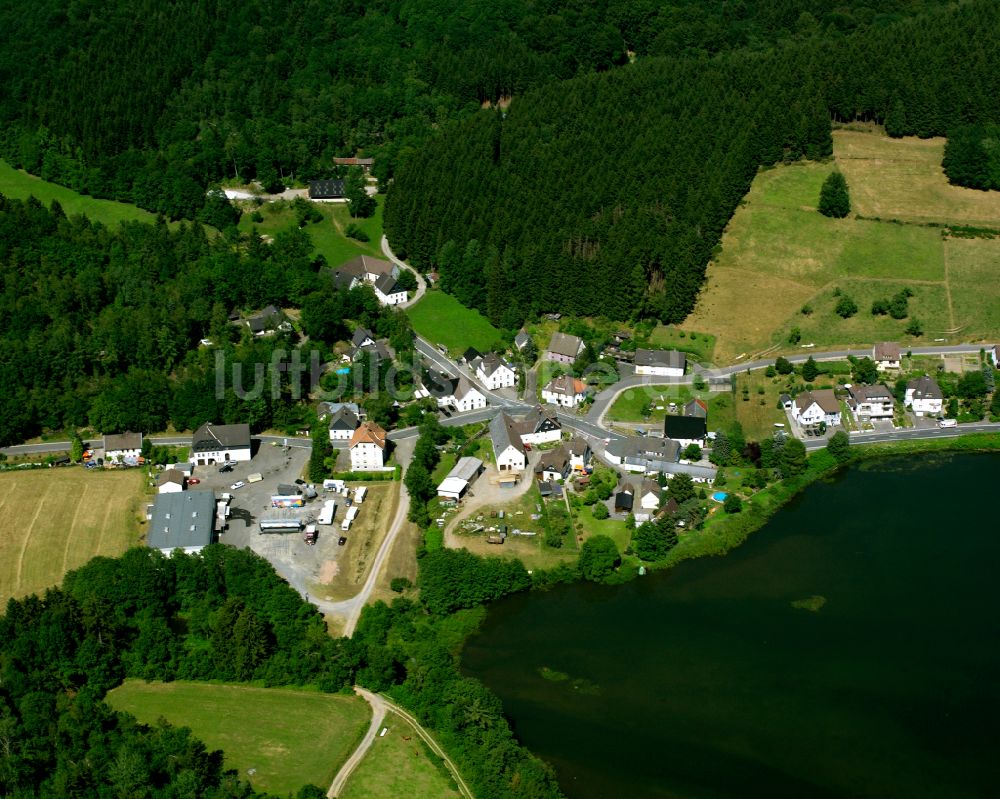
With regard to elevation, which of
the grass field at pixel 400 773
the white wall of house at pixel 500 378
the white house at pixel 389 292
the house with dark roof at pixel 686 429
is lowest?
the grass field at pixel 400 773

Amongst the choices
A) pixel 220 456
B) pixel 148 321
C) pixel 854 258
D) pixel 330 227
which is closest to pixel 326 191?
pixel 330 227

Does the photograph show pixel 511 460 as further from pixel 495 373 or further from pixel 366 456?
pixel 495 373

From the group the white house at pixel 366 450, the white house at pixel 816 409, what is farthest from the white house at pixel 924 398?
the white house at pixel 366 450

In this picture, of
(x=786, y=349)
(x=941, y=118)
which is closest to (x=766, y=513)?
(x=786, y=349)

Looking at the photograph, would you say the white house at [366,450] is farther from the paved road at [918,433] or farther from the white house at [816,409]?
the white house at [816,409]

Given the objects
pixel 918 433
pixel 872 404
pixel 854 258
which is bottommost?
pixel 918 433
